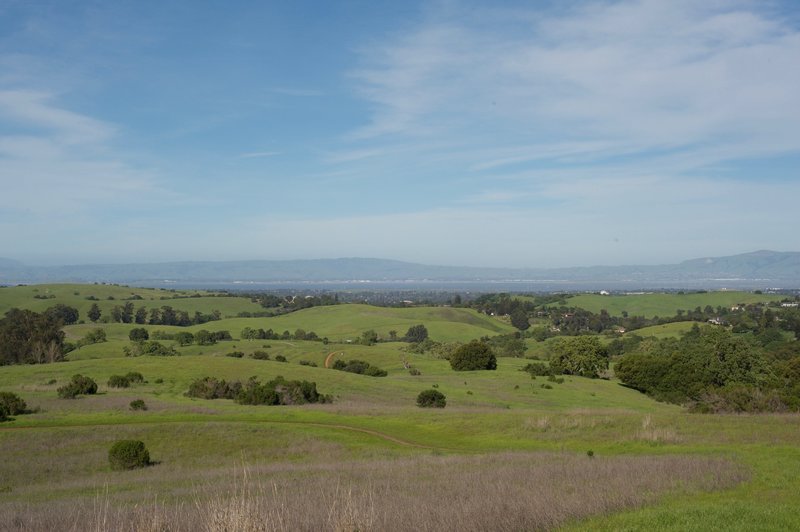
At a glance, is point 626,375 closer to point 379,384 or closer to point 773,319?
point 379,384

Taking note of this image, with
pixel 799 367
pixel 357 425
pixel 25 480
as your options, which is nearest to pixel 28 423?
pixel 25 480

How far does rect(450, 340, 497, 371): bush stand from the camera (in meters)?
80.3

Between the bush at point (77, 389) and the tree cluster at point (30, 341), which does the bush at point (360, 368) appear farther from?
the tree cluster at point (30, 341)

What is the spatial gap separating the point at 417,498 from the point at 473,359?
217 ft

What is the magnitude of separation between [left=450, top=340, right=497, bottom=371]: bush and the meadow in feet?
47.9

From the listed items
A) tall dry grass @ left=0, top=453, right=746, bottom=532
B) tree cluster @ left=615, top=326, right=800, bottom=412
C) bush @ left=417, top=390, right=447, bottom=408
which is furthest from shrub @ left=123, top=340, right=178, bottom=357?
tall dry grass @ left=0, top=453, right=746, bottom=532

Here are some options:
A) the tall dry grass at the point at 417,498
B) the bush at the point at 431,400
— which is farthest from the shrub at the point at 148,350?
the tall dry grass at the point at 417,498

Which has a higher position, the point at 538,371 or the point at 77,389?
the point at 77,389

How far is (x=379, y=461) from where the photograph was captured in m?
26.3

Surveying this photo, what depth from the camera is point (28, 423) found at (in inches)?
1395

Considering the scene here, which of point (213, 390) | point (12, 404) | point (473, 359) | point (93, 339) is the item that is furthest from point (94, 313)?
point (12, 404)

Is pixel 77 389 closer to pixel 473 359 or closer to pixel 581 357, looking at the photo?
pixel 473 359

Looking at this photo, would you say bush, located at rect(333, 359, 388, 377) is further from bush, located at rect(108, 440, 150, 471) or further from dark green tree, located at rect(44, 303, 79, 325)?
dark green tree, located at rect(44, 303, 79, 325)

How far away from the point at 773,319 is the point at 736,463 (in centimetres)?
16381
